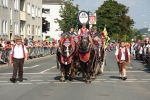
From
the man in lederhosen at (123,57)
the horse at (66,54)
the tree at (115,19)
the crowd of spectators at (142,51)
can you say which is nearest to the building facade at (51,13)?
the tree at (115,19)

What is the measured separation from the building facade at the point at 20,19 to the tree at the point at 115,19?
3979 cm

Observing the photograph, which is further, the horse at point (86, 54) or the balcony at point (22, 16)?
A: the balcony at point (22, 16)

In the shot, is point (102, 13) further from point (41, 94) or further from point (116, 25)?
point (41, 94)

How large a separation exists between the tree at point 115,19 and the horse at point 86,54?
89.8 metres

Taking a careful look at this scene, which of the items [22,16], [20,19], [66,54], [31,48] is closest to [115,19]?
[22,16]

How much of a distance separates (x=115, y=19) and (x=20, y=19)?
57608 mm

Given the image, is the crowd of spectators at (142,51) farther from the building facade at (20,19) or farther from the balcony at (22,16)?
the balcony at (22,16)

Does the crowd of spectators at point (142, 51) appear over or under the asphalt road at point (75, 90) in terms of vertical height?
over

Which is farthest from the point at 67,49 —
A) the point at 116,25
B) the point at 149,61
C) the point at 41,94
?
the point at 116,25

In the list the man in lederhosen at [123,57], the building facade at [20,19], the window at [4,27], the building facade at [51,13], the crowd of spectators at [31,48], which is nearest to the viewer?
the man in lederhosen at [123,57]

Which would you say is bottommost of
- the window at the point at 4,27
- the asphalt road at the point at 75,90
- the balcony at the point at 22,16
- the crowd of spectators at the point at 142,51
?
the asphalt road at the point at 75,90

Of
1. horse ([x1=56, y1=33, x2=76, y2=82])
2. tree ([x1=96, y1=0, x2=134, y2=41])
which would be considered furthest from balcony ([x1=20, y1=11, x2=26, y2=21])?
tree ([x1=96, y1=0, x2=134, y2=41])

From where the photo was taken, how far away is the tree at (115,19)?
10848 cm

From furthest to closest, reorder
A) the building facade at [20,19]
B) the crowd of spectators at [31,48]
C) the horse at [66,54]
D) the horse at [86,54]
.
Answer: the building facade at [20,19] → the crowd of spectators at [31,48] → the horse at [66,54] → the horse at [86,54]
